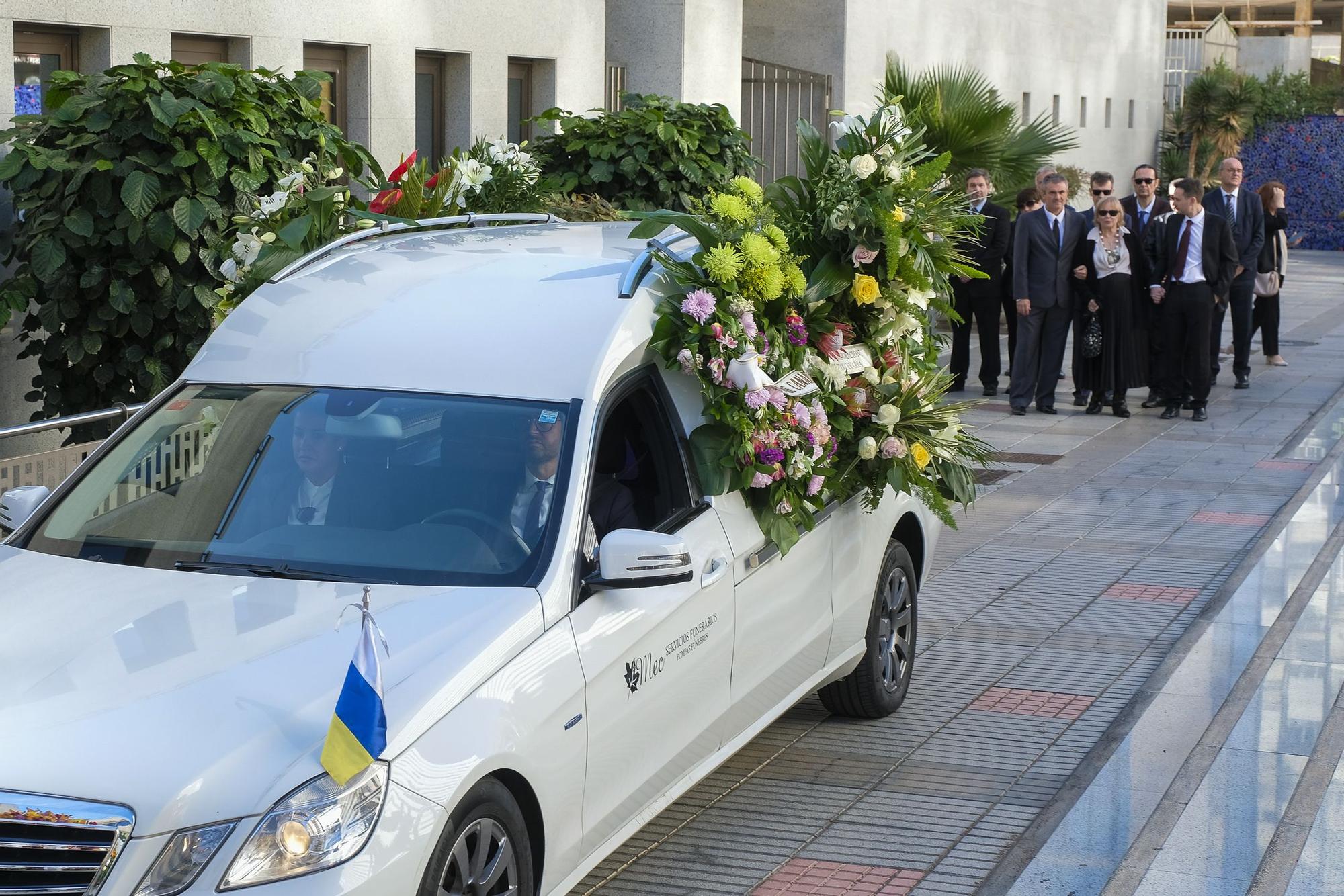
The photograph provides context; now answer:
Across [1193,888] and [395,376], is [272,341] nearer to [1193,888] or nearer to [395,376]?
[395,376]

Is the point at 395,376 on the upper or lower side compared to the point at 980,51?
Result: lower

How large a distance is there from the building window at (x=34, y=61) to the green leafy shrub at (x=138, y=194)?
62.8 inches

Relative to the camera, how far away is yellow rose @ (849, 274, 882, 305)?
6301 millimetres

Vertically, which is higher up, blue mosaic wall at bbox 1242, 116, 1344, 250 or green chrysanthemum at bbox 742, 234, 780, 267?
blue mosaic wall at bbox 1242, 116, 1344, 250

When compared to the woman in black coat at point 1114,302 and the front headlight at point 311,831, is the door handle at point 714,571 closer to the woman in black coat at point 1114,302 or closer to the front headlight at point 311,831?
the front headlight at point 311,831

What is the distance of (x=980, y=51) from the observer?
3188cm

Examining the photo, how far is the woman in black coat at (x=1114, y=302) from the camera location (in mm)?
15359

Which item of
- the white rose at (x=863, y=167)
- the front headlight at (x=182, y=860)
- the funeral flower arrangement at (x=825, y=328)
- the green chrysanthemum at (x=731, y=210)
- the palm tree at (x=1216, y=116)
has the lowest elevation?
the front headlight at (x=182, y=860)

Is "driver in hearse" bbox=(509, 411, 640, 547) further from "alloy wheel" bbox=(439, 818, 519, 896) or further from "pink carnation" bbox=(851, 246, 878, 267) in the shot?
"pink carnation" bbox=(851, 246, 878, 267)

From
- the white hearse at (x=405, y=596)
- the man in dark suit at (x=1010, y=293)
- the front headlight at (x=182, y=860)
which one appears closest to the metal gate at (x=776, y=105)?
the man in dark suit at (x=1010, y=293)

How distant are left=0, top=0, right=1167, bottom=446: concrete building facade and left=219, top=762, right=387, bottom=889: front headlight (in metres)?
7.21

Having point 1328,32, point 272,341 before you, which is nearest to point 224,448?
point 272,341

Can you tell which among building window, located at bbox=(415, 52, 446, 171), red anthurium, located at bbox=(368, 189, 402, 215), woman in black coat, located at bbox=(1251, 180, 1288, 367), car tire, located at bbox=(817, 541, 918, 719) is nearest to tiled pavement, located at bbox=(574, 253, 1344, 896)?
car tire, located at bbox=(817, 541, 918, 719)

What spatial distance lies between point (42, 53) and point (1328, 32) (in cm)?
8906
